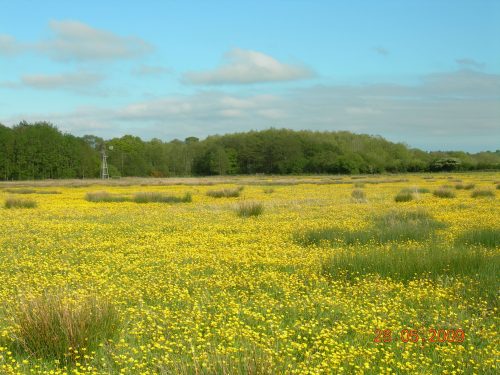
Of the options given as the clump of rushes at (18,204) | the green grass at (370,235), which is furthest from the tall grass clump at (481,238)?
the clump of rushes at (18,204)

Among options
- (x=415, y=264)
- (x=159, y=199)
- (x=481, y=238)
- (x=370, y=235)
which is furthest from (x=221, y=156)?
(x=415, y=264)

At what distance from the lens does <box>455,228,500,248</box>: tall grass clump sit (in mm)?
11578

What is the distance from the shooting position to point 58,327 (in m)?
5.41

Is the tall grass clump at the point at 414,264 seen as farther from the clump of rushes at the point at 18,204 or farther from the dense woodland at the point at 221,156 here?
the dense woodland at the point at 221,156

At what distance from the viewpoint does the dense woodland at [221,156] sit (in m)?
91.5

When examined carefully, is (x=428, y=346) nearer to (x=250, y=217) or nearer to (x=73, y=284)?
(x=73, y=284)

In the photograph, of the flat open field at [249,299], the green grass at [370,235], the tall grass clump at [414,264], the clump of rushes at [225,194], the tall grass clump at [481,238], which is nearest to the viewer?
the flat open field at [249,299]

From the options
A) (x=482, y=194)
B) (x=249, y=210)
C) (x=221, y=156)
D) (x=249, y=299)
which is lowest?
(x=249, y=299)

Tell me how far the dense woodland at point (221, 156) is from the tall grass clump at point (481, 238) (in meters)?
83.8

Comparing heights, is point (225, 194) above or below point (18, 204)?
above

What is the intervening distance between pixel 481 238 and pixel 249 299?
7.02 meters

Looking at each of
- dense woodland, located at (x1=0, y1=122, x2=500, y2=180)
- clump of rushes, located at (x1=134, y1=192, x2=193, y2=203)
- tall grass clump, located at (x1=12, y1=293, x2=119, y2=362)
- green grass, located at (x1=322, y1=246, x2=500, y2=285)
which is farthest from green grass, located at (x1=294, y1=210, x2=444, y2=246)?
dense woodland, located at (x1=0, y1=122, x2=500, y2=180)

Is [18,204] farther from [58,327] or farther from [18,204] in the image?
[58,327]

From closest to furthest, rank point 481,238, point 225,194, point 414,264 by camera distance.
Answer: point 414,264, point 481,238, point 225,194
